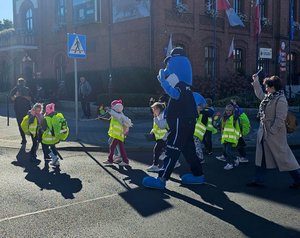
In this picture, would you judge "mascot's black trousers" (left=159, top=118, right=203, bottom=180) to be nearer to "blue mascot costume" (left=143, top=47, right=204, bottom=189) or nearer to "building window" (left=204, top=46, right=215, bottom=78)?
"blue mascot costume" (left=143, top=47, right=204, bottom=189)

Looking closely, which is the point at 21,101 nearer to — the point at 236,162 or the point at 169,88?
the point at 236,162

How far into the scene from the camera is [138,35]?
74.9 feet

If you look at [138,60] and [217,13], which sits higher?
[217,13]

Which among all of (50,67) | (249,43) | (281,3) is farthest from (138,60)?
(281,3)

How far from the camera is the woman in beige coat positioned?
630 centimetres

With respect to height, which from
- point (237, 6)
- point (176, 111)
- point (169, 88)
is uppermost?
point (237, 6)

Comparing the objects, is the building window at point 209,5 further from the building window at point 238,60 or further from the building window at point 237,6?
the building window at point 238,60

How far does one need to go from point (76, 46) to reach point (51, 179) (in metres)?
4.88

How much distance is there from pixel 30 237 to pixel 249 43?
24407 mm

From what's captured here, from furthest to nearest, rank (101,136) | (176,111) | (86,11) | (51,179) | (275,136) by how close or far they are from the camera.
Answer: (86,11) < (101,136) < (51,179) < (176,111) < (275,136)

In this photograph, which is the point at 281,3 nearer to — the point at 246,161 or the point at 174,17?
the point at 174,17

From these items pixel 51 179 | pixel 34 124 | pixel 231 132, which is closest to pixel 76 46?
pixel 34 124

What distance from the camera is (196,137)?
8461mm

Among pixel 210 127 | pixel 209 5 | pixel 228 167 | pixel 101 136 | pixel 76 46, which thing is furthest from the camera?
pixel 209 5
